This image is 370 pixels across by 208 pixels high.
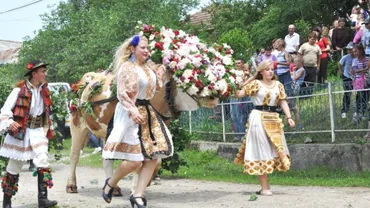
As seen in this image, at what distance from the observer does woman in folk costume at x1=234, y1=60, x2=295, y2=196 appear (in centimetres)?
1005

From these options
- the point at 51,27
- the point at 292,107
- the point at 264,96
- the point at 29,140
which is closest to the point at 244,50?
the point at 292,107

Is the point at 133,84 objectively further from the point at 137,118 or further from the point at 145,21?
the point at 145,21

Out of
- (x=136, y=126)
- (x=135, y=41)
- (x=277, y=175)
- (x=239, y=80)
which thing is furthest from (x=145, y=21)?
(x=136, y=126)

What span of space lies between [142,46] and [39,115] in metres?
1.80

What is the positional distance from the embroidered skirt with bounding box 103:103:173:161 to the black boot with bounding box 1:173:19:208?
64.6 inches

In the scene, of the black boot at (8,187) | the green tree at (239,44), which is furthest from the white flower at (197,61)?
the green tree at (239,44)

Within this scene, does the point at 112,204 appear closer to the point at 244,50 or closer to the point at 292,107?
the point at 292,107

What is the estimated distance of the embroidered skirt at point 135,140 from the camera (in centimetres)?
845

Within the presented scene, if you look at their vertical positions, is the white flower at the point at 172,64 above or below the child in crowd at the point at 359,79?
above

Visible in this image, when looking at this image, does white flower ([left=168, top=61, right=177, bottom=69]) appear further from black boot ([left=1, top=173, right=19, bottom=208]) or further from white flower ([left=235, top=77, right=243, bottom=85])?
black boot ([left=1, top=173, right=19, bottom=208])

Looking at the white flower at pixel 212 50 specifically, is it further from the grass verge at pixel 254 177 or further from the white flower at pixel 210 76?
the grass verge at pixel 254 177

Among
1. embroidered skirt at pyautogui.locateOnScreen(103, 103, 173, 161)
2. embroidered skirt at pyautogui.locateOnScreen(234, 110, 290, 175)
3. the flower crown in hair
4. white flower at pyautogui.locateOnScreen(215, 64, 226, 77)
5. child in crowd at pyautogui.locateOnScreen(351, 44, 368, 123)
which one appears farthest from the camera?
child in crowd at pyautogui.locateOnScreen(351, 44, 368, 123)

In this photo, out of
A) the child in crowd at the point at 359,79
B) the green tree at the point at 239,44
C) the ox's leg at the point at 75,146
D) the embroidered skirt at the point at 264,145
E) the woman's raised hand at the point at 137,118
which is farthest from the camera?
the green tree at the point at 239,44

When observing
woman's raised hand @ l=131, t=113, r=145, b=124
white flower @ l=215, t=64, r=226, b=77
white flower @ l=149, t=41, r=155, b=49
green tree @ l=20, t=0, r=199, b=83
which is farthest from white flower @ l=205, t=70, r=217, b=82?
green tree @ l=20, t=0, r=199, b=83
